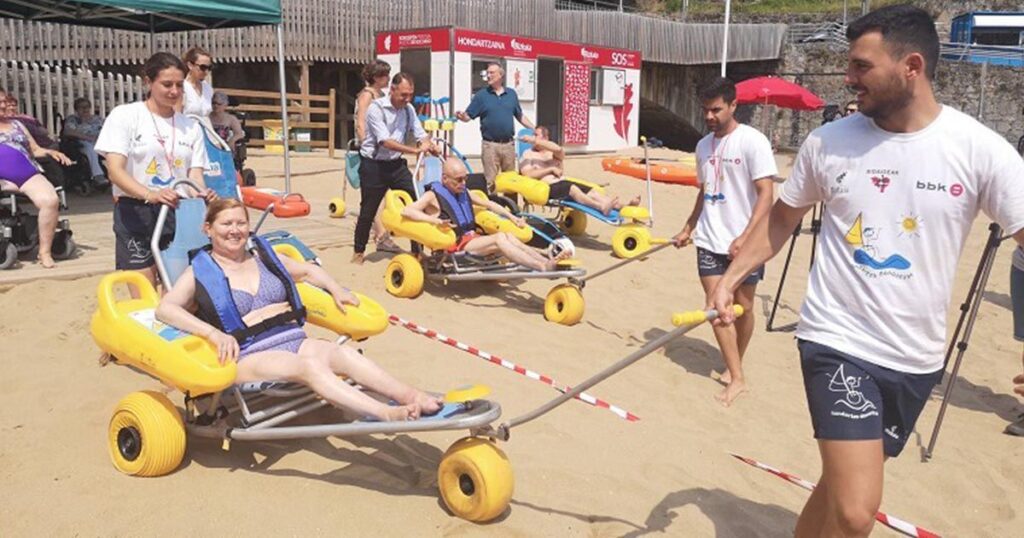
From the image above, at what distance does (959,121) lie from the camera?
2.32 meters

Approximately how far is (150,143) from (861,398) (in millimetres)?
3683

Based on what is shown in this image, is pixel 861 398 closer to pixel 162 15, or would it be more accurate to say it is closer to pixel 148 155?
pixel 148 155

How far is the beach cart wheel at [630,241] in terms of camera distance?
8.98m

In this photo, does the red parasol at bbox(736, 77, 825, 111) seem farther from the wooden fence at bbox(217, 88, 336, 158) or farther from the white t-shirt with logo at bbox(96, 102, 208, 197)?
the white t-shirt with logo at bbox(96, 102, 208, 197)

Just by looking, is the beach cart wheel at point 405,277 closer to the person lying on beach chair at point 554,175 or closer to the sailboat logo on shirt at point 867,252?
the person lying on beach chair at point 554,175

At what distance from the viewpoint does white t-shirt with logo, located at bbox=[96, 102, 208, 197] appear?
13.8 ft

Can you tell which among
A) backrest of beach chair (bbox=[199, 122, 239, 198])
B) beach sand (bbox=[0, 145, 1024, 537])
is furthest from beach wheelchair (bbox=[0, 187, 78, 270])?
backrest of beach chair (bbox=[199, 122, 239, 198])

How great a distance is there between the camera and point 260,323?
139 inches

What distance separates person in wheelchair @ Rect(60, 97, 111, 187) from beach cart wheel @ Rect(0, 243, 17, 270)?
4503mm

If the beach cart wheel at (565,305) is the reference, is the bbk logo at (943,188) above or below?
above

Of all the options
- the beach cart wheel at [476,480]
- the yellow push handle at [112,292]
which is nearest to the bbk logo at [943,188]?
the beach cart wheel at [476,480]

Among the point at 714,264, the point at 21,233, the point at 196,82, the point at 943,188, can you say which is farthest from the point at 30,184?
the point at 943,188

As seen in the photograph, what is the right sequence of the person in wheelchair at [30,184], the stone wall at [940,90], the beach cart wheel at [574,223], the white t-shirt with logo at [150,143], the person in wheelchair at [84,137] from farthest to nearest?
the stone wall at [940,90]
the person in wheelchair at [84,137]
the beach cart wheel at [574,223]
the person in wheelchair at [30,184]
the white t-shirt with logo at [150,143]

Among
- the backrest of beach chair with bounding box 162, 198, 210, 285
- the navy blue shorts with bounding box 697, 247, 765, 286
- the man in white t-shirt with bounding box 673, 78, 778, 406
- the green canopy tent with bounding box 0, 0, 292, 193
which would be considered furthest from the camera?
the green canopy tent with bounding box 0, 0, 292, 193
